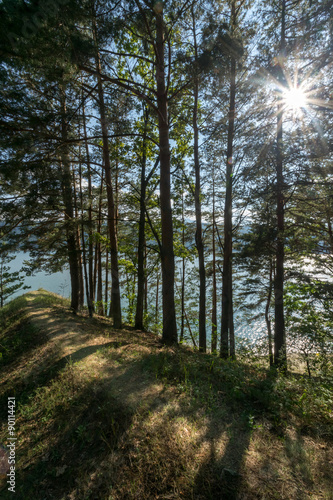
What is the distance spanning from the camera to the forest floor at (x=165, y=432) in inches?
85.8

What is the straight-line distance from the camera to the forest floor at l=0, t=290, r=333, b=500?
7.15 feet

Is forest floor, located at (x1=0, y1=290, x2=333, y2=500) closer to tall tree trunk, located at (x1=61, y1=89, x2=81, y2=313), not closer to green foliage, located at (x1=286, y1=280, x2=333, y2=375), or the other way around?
green foliage, located at (x1=286, y1=280, x2=333, y2=375)

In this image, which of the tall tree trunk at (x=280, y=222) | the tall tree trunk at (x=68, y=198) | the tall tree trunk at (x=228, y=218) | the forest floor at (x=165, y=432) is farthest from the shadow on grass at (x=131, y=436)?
the tall tree trunk at (x=68, y=198)

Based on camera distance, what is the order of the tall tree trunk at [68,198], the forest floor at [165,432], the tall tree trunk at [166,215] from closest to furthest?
the forest floor at [165,432] < the tall tree trunk at [68,198] < the tall tree trunk at [166,215]

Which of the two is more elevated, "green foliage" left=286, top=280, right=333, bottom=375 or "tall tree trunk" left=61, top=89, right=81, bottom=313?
"tall tree trunk" left=61, top=89, right=81, bottom=313

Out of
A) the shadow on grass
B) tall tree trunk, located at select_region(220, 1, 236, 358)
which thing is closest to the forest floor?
the shadow on grass

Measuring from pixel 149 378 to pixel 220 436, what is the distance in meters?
1.67

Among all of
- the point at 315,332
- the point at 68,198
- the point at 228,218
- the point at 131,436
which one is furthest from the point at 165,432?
the point at 68,198

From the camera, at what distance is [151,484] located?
2.19 meters

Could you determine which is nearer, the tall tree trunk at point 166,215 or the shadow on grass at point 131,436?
the shadow on grass at point 131,436

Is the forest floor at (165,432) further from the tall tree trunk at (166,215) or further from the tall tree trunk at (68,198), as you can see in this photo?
the tall tree trunk at (68,198)

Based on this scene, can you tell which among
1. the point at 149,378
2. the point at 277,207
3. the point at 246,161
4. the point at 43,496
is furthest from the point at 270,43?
the point at 43,496

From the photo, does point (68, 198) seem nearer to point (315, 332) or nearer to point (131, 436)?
point (131, 436)

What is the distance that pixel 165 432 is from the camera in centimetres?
267
